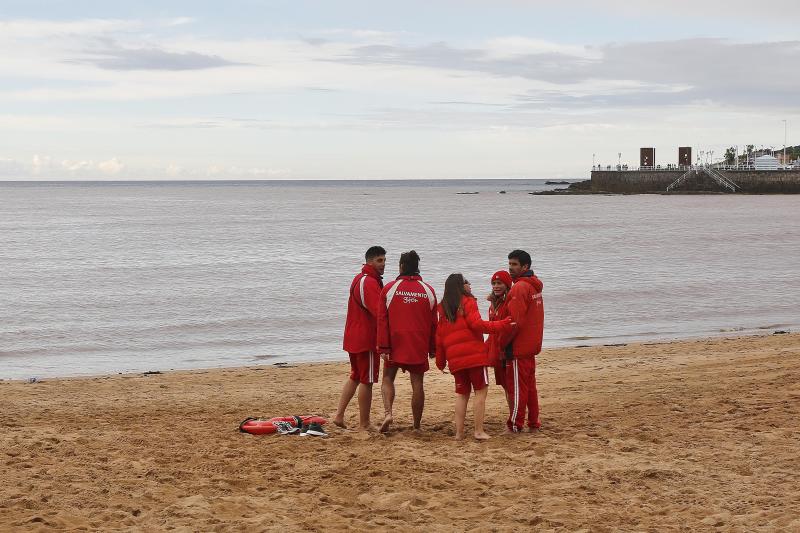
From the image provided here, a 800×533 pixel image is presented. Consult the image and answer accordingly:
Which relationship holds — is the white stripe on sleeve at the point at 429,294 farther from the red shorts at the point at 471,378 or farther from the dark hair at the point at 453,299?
the red shorts at the point at 471,378

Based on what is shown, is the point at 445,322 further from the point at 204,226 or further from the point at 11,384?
the point at 204,226

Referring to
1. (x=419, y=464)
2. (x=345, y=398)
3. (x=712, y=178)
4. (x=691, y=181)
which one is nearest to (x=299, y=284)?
(x=345, y=398)

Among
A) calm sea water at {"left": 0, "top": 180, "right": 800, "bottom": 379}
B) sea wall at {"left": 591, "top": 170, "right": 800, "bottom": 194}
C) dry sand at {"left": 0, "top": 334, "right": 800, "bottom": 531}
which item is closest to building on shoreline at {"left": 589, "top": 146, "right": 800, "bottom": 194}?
sea wall at {"left": 591, "top": 170, "right": 800, "bottom": 194}

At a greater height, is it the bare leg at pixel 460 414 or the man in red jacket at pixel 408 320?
the man in red jacket at pixel 408 320

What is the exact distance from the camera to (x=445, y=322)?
8.52 meters

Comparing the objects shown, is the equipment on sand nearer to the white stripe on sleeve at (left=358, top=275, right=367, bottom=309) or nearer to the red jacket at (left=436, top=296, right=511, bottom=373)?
the white stripe on sleeve at (left=358, top=275, right=367, bottom=309)

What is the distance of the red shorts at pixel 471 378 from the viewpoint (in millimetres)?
8609

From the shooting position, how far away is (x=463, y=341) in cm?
848

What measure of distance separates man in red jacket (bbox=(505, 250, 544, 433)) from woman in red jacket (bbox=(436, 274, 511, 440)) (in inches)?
8.5

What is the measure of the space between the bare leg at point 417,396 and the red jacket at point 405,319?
0.21 m

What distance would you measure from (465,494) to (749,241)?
4310 centimetres

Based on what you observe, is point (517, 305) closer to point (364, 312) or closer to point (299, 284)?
point (364, 312)

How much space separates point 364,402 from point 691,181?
11483 centimetres

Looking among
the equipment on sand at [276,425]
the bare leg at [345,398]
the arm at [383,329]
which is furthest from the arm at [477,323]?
the equipment on sand at [276,425]
